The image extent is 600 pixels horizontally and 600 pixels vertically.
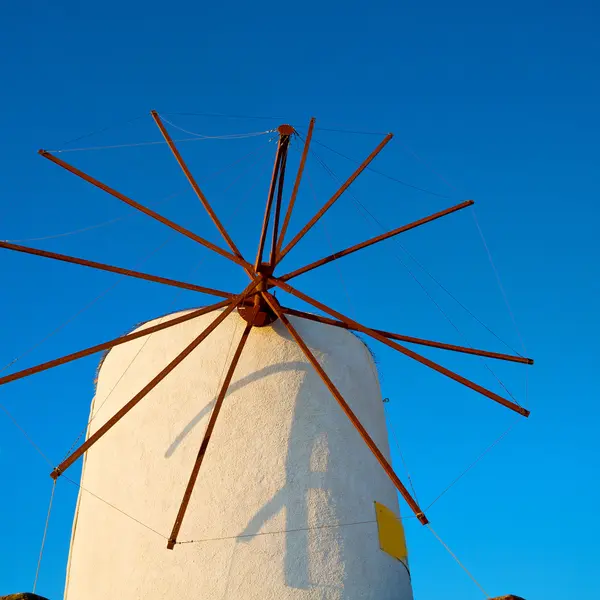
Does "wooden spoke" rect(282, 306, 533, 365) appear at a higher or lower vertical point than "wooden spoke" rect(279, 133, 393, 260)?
lower

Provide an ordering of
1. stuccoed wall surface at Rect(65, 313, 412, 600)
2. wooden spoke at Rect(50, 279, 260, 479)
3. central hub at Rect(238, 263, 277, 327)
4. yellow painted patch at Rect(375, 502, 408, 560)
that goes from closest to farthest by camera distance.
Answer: wooden spoke at Rect(50, 279, 260, 479) → stuccoed wall surface at Rect(65, 313, 412, 600) → yellow painted patch at Rect(375, 502, 408, 560) → central hub at Rect(238, 263, 277, 327)

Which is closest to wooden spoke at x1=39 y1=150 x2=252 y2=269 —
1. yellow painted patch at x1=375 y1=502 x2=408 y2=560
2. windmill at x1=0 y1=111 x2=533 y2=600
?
windmill at x1=0 y1=111 x2=533 y2=600

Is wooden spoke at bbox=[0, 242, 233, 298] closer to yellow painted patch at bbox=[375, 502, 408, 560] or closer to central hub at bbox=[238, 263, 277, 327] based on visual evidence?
central hub at bbox=[238, 263, 277, 327]

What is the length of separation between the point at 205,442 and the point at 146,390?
0.94 meters

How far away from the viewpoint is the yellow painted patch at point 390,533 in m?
9.30

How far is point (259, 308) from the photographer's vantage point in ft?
31.3

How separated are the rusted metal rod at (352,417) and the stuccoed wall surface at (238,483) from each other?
60 cm

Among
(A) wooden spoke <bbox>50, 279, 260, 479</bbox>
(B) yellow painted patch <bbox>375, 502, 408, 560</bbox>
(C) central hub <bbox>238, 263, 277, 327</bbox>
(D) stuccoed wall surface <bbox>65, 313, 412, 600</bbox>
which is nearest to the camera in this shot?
(A) wooden spoke <bbox>50, 279, 260, 479</bbox>

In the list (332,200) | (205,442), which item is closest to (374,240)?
(332,200)

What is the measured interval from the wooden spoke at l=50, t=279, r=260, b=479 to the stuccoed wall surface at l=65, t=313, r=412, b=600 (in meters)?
0.56

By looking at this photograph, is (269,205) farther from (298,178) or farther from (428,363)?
(428,363)

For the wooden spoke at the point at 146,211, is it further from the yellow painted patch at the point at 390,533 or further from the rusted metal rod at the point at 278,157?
the yellow painted patch at the point at 390,533

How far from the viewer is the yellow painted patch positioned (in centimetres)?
930

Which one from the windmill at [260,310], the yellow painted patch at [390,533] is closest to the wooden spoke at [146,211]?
the windmill at [260,310]
